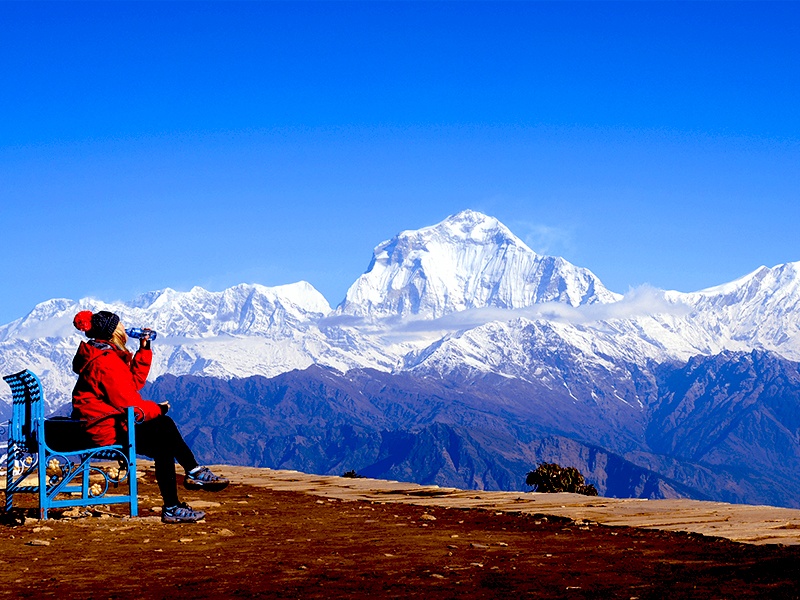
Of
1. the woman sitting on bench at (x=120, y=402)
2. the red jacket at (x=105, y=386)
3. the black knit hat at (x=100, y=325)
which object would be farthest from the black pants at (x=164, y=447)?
the black knit hat at (x=100, y=325)

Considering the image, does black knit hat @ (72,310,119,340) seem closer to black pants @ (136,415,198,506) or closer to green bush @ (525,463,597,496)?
black pants @ (136,415,198,506)

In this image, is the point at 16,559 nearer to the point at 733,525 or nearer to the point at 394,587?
the point at 394,587

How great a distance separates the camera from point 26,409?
39.5 ft

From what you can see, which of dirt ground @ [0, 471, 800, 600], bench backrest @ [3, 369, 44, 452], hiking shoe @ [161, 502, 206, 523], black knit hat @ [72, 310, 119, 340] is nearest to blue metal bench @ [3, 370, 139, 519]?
bench backrest @ [3, 369, 44, 452]

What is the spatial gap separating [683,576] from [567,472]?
2737 cm

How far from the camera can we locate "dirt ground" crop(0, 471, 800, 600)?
7703mm

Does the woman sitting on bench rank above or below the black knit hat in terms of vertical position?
below

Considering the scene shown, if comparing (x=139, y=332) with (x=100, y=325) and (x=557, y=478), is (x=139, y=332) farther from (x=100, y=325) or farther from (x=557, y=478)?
(x=557, y=478)

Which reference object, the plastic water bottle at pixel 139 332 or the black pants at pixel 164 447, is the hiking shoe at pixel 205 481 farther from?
the plastic water bottle at pixel 139 332

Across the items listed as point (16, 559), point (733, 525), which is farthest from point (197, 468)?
point (733, 525)

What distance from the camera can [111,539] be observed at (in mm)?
10680

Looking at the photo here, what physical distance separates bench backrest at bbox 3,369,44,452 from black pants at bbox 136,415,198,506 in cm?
106

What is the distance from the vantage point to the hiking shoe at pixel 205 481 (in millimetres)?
11719

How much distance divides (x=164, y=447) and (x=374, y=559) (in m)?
3.42
